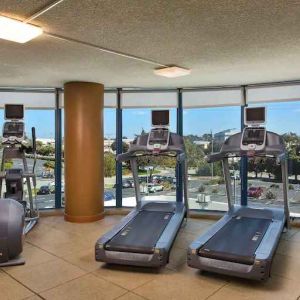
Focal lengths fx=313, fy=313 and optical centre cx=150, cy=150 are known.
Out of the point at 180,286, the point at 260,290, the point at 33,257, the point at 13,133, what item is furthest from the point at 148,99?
the point at 260,290

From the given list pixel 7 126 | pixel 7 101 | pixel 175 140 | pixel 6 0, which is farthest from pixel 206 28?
pixel 7 101

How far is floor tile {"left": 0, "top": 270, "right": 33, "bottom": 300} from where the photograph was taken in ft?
10.3

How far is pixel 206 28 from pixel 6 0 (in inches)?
72.5

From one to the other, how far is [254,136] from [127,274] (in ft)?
8.90

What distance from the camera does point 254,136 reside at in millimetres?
4754

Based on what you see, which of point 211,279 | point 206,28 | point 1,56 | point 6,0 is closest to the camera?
point 6,0

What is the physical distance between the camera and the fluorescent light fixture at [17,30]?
9.69 feet

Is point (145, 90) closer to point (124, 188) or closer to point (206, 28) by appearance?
point (124, 188)

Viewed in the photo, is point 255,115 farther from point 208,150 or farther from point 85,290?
point 85,290

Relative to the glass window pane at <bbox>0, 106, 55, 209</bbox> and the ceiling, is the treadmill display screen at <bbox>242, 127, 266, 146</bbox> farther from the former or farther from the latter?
the glass window pane at <bbox>0, 106, 55, 209</bbox>

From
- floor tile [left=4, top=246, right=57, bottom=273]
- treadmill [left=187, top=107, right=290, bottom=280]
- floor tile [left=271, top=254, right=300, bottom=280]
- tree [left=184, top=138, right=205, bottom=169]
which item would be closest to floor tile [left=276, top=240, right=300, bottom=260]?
floor tile [left=271, top=254, right=300, bottom=280]

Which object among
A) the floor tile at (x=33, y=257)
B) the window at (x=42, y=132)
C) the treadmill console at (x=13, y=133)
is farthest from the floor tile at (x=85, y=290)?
the window at (x=42, y=132)

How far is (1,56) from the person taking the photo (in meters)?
4.12

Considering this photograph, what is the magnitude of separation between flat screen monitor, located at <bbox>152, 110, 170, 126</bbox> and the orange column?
1238mm
